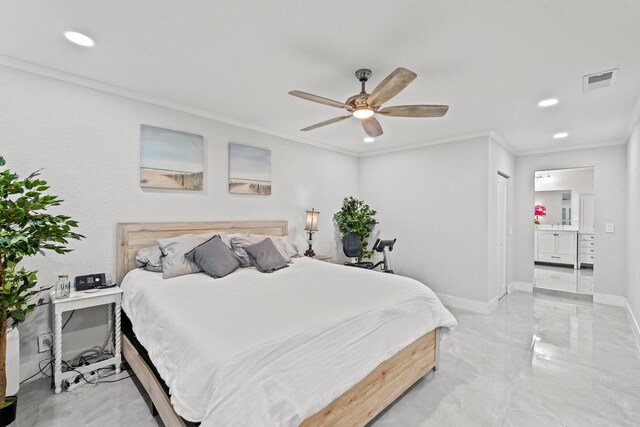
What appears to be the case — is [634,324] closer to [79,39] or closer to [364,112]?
[364,112]

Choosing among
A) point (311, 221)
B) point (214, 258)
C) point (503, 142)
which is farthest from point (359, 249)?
point (503, 142)

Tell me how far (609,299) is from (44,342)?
7.16 m

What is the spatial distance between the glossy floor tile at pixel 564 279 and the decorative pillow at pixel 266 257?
5.19 meters

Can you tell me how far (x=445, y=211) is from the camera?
14.8 feet

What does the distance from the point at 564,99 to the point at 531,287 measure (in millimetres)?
3651

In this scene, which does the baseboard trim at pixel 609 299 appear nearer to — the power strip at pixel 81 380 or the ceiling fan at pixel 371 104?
the ceiling fan at pixel 371 104

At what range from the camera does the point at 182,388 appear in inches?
55.7

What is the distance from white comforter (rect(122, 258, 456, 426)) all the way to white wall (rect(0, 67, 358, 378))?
0.60 m

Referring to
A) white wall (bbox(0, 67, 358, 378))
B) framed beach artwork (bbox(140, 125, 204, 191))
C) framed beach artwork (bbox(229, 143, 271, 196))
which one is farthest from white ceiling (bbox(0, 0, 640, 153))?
framed beach artwork (bbox(229, 143, 271, 196))

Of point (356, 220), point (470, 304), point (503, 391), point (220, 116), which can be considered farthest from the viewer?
point (356, 220)

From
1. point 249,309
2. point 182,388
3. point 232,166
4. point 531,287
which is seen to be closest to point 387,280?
point 249,309

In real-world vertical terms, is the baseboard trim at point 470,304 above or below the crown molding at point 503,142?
below

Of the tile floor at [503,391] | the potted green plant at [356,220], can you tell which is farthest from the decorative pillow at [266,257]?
the potted green plant at [356,220]

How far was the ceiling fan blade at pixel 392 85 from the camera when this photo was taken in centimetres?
188
